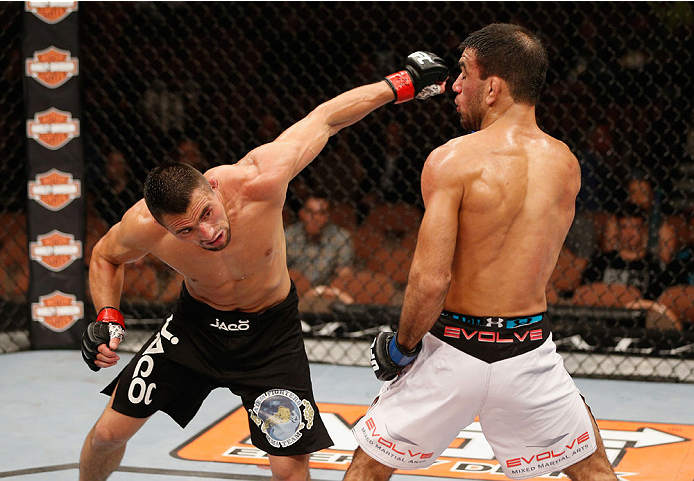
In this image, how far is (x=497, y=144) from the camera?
5.73ft

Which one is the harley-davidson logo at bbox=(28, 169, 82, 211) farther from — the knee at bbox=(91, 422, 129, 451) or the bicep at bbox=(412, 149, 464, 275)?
the bicep at bbox=(412, 149, 464, 275)

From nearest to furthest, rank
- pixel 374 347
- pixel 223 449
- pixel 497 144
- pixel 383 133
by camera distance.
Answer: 1. pixel 497 144
2. pixel 374 347
3. pixel 223 449
4. pixel 383 133

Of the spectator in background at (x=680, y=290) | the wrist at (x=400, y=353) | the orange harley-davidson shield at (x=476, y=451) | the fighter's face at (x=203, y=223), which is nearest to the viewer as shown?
the wrist at (x=400, y=353)

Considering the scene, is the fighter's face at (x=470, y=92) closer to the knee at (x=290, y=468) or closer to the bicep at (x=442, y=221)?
the bicep at (x=442, y=221)

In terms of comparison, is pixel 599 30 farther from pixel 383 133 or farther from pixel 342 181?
pixel 342 181

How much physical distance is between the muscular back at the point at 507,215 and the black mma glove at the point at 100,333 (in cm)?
84

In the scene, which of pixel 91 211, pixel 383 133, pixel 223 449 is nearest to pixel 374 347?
pixel 223 449

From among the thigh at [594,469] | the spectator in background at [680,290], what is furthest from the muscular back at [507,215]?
the spectator in background at [680,290]

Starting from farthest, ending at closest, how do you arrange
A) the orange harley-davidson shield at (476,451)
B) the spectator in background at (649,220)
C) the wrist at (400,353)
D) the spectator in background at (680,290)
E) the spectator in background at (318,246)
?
the spectator in background at (318,246) → the spectator in background at (649,220) → the spectator in background at (680,290) → the orange harley-davidson shield at (476,451) → the wrist at (400,353)

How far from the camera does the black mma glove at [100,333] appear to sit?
2059mm

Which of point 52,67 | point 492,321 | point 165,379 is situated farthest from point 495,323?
point 52,67

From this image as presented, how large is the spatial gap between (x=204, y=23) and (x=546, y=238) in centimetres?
355

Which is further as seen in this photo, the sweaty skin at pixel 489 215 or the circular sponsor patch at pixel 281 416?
the circular sponsor patch at pixel 281 416

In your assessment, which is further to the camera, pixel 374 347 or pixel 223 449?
pixel 223 449
